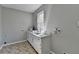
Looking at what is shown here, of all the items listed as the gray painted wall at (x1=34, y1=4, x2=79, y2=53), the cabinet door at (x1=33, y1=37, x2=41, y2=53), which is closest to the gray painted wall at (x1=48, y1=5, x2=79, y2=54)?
the gray painted wall at (x1=34, y1=4, x2=79, y2=53)

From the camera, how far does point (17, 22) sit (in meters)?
1.83

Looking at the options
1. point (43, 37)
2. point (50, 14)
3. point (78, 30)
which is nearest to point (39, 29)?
point (43, 37)

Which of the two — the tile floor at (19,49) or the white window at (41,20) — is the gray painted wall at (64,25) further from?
the tile floor at (19,49)

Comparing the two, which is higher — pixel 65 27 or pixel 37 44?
pixel 65 27

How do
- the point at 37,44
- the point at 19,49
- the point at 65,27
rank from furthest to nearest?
1. the point at 37,44
2. the point at 19,49
3. the point at 65,27

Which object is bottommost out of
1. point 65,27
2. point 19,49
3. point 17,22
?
point 19,49

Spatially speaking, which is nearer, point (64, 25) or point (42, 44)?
point (64, 25)

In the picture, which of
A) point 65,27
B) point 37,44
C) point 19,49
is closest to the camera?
point 65,27

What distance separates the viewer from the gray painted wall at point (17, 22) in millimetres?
1785

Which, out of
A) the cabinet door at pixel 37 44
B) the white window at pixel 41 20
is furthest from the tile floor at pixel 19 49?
the white window at pixel 41 20

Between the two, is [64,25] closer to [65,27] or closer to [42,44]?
[65,27]

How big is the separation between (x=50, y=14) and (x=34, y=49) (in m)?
0.89

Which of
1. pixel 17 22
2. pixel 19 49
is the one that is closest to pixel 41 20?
pixel 17 22

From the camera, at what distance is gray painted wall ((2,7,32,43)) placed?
5.86 ft
